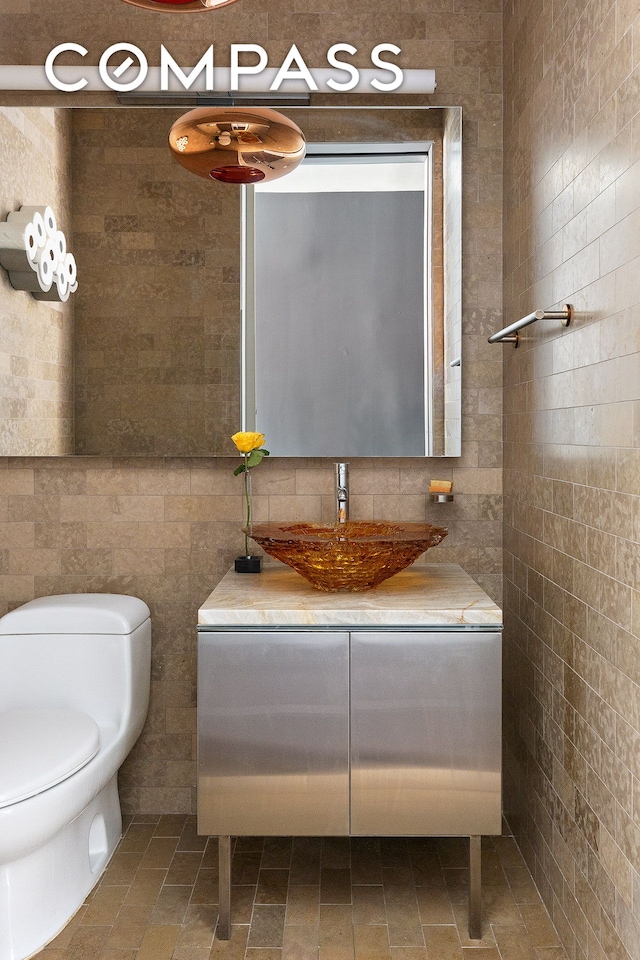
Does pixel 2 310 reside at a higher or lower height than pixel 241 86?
lower

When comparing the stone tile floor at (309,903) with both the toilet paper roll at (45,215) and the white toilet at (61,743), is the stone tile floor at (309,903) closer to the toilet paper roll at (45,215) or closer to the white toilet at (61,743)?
the white toilet at (61,743)

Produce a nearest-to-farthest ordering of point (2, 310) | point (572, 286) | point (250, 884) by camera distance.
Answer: point (572, 286) → point (250, 884) → point (2, 310)

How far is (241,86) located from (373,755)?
1.82 meters

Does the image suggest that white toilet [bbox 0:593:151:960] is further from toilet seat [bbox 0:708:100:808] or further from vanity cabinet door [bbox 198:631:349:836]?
vanity cabinet door [bbox 198:631:349:836]

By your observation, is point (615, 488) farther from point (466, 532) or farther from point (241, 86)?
point (241, 86)

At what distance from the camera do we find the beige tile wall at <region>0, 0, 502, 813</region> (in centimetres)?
237

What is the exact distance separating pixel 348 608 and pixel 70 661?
Answer: 0.86 meters

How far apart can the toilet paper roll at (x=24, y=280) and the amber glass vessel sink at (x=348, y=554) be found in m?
0.97

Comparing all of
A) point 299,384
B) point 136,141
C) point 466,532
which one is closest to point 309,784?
point 466,532

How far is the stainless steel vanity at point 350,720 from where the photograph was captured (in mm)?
1806

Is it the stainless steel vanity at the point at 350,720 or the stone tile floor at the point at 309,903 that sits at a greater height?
the stainless steel vanity at the point at 350,720

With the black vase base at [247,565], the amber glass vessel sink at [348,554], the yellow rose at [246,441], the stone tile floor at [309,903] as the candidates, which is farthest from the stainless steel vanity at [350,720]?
the yellow rose at [246,441]

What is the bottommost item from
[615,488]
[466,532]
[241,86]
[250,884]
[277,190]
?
[250,884]

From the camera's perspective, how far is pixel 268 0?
2369 millimetres
